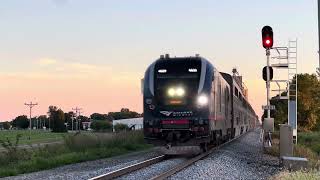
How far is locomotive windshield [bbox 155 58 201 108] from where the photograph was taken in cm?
1962

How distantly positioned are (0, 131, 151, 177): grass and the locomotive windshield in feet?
15.5

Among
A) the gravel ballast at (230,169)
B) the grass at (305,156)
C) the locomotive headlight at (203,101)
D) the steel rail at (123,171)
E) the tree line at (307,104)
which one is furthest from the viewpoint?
the tree line at (307,104)

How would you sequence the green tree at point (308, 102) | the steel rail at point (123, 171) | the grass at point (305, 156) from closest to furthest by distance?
the grass at point (305, 156), the steel rail at point (123, 171), the green tree at point (308, 102)

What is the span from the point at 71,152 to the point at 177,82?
8182 mm

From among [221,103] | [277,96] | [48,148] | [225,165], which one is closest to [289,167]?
[225,165]

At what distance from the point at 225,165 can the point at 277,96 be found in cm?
545

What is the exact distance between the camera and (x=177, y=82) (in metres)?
19.8

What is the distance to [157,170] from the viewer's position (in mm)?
16047

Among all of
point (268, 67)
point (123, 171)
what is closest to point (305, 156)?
point (268, 67)

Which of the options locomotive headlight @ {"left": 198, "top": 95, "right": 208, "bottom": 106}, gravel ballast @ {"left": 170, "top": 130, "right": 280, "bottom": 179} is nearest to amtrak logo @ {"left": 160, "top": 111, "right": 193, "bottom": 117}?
locomotive headlight @ {"left": 198, "top": 95, "right": 208, "bottom": 106}

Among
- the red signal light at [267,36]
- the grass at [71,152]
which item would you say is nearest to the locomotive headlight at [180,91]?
the red signal light at [267,36]

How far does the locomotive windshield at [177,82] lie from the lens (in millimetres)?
19625

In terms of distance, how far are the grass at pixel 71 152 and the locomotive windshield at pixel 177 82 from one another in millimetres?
4722

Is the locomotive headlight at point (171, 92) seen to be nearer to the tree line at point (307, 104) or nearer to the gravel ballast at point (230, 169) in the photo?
the gravel ballast at point (230, 169)
